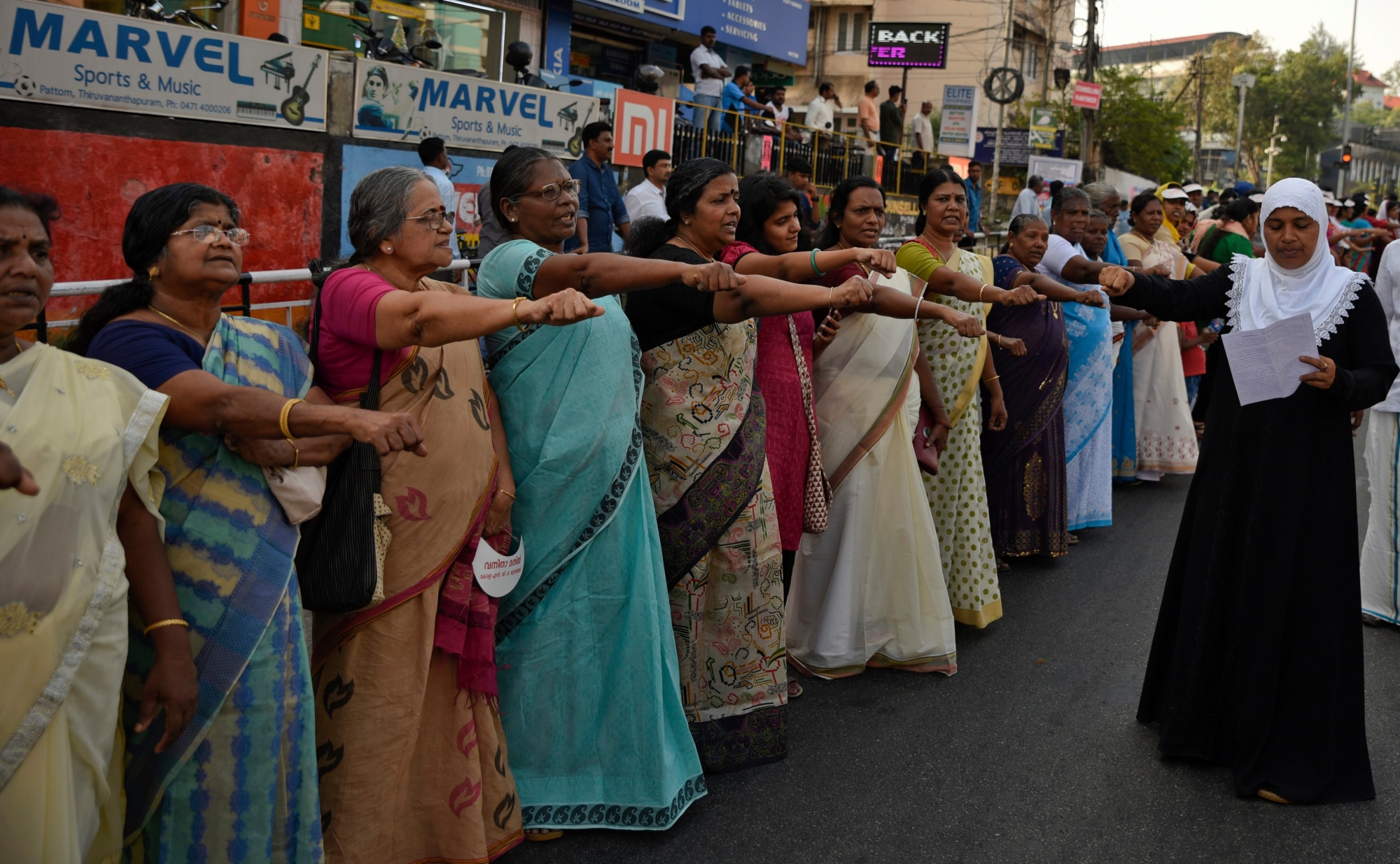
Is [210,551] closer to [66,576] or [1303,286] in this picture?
[66,576]

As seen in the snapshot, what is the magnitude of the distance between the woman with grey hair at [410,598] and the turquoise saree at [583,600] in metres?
0.18

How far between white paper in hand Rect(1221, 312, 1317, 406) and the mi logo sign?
7.81 metres

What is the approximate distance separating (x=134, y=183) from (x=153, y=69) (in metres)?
0.72

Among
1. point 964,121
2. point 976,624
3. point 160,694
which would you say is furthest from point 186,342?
point 964,121

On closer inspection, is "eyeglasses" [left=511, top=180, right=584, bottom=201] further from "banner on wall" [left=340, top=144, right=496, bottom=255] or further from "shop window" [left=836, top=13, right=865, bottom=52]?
"shop window" [left=836, top=13, right=865, bottom=52]

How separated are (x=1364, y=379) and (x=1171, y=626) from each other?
1.03 m

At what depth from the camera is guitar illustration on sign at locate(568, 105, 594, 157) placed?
9922mm

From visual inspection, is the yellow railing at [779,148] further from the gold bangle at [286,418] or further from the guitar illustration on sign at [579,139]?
the gold bangle at [286,418]

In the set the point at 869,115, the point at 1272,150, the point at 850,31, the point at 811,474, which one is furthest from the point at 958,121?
the point at 1272,150

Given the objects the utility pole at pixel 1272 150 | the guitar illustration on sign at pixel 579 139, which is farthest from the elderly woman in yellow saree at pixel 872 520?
the utility pole at pixel 1272 150

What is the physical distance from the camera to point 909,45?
77.1 ft

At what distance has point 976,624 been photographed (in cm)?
492

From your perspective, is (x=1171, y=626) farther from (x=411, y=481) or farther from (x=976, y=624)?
(x=411, y=481)

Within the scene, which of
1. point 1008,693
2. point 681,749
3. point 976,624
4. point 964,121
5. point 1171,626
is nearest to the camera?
point 681,749
